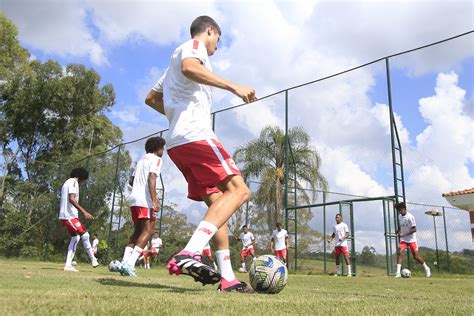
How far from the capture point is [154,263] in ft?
54.0

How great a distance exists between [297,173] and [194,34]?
41.6 ft

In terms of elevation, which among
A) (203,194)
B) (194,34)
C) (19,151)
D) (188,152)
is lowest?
(203,194)

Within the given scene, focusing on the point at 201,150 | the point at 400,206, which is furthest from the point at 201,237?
the point at 400,206

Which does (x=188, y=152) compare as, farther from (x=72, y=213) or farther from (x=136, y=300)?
(x=72, y=213)

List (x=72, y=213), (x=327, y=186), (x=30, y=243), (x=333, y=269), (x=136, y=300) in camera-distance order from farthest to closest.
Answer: (x=30, y=243) → (x=327, y=186) → (x=333, y=269) → (x=72, y=213) → (x=136, y=300)

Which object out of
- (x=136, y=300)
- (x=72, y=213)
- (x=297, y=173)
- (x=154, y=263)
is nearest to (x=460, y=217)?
(x=297, y=173)

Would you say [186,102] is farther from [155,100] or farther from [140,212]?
[140,212]

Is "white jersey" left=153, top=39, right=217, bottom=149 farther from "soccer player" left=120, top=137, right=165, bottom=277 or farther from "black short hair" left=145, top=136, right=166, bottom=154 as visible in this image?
"black short hair" left=145, top=136, right=166, bottom=154

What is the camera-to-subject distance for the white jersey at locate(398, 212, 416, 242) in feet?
35.3

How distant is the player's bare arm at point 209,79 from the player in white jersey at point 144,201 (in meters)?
3.06

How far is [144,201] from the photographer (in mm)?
6207

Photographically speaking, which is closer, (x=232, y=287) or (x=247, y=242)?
(x=232, y=287)

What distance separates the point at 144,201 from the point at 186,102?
3080 millimetres

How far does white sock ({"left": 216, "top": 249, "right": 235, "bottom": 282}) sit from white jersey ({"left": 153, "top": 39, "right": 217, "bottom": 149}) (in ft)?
2.91
